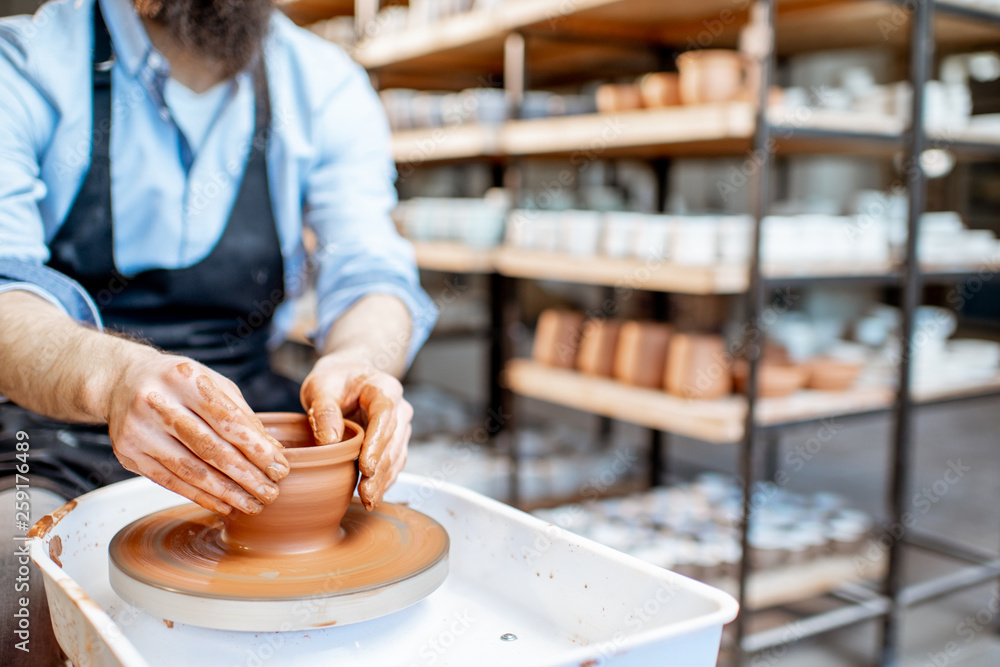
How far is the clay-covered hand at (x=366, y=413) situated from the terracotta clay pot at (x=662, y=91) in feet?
5.62

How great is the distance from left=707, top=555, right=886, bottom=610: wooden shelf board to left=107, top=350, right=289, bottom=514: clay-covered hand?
6.07 ft

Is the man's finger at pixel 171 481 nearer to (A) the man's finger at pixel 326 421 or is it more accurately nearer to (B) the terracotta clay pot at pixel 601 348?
(A) the man's finger at pixel 326 421

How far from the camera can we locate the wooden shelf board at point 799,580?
251 centimetres

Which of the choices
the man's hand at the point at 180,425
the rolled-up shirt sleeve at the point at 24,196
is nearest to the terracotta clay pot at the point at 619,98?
the rolled-up shirt sleeve at the point at 24,196

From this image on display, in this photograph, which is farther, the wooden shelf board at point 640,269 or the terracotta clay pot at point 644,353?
the terracotta clay pot at point 644,353

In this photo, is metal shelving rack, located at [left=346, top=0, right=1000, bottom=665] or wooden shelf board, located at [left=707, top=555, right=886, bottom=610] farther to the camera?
wooden shelf board, located at [left=707, top=555, right=886, bottom=610]

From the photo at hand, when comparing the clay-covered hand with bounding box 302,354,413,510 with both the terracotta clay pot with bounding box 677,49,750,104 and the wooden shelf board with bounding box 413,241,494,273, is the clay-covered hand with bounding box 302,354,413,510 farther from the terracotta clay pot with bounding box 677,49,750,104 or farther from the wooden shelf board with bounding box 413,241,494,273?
the wooden shelf board with bounding box 413,241,494,273

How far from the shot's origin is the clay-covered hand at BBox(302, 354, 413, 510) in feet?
3.33

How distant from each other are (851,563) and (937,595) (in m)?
0.31

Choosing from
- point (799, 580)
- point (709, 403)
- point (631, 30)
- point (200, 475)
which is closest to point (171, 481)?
point (200, 475)

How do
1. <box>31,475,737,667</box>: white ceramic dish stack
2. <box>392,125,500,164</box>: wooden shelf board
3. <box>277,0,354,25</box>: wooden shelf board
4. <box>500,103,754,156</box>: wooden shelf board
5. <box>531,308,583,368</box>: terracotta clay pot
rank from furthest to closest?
1. <box>277,0,354,25</box>: wooden shelf board
2. <box>392,125,500,164</box>: wooden shelf board
3. <box>531,308,583,368</box>: terracotta clay pot
4. <box>500,103,754,156</box>: wooden shelf board
5. <box>31,475,737,667</box>: white ceramic dish stack

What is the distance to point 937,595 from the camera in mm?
2734

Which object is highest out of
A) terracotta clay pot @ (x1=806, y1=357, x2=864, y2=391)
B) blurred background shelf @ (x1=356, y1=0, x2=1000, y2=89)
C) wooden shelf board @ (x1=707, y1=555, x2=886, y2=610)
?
blurred background shelf @ (x1=356, y1=0, x2=1000, y2=89)

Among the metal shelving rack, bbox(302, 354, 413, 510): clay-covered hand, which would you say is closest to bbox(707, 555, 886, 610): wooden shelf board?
the metal shelving rack
